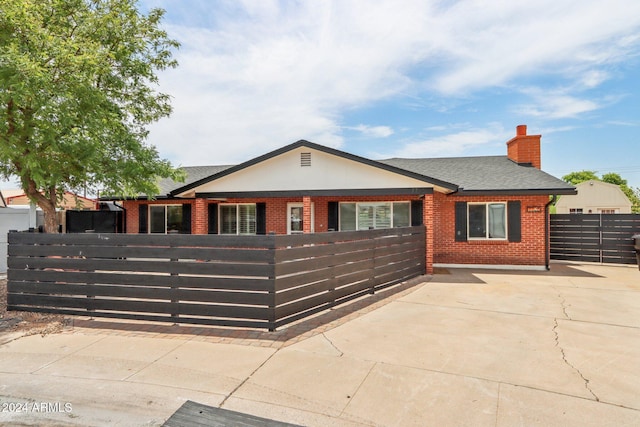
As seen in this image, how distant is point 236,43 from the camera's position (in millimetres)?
10078

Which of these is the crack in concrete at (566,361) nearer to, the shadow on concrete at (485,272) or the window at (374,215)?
the shadow on concrete at (485,272)

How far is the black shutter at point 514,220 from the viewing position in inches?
462

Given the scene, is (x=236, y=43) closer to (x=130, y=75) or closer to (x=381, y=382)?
(x=130, y=75)

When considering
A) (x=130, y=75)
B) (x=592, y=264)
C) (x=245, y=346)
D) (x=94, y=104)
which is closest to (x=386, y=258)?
(x=245, y=346)

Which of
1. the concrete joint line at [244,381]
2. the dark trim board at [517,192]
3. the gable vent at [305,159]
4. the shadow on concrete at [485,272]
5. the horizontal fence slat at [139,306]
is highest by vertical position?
the gable vent at [305,159]

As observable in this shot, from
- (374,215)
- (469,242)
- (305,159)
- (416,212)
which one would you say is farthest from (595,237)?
(305,159)

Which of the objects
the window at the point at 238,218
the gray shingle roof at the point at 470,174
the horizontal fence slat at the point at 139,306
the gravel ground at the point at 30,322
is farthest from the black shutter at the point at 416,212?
the gravel ground at the point at 30,322

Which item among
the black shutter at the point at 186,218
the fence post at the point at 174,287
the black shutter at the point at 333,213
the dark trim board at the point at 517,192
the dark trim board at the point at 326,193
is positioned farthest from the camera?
the black shutter at the point at 186,218

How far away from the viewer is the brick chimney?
14195 millimetres

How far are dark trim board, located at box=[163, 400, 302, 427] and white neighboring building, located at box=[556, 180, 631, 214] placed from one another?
127 ft

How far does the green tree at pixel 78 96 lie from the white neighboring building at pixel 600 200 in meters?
37.7

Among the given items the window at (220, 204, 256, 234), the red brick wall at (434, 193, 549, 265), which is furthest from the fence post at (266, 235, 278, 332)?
the red brick wall at (434, 193, 549, 265)

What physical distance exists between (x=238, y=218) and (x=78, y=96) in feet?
24.8

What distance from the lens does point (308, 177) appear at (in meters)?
11.2
